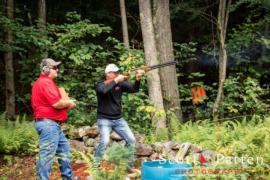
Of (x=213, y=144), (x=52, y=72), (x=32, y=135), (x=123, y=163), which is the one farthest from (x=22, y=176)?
(x=123, y=163)

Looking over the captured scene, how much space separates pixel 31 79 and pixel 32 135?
8.71 ft

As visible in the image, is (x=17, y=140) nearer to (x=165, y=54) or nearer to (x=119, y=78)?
(x=119, y=78)

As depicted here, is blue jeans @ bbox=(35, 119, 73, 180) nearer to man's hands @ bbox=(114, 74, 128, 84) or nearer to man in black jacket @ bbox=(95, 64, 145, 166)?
man in black jacket @ bbox=(95, 64, 145, 166)

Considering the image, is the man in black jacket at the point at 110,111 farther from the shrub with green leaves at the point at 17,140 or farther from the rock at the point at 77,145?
the shrub with green leaves at the point at 17,140

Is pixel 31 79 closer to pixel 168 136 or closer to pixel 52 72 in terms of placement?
pixel 168 136

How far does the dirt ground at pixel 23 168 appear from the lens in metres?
8.81

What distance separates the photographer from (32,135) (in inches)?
424

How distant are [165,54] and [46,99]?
18.2ft

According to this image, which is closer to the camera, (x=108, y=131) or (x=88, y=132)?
(x=108, y=131)

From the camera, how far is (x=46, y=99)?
22.9 feet

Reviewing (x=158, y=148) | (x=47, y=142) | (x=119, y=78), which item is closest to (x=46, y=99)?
(x=47, y=142)

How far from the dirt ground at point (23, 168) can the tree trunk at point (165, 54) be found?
351 cm

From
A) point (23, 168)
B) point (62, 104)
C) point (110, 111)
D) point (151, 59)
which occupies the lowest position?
point (23, 168)

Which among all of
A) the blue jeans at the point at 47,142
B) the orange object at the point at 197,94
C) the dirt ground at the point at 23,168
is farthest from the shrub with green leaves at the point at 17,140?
the orange object at the point at 197,94
